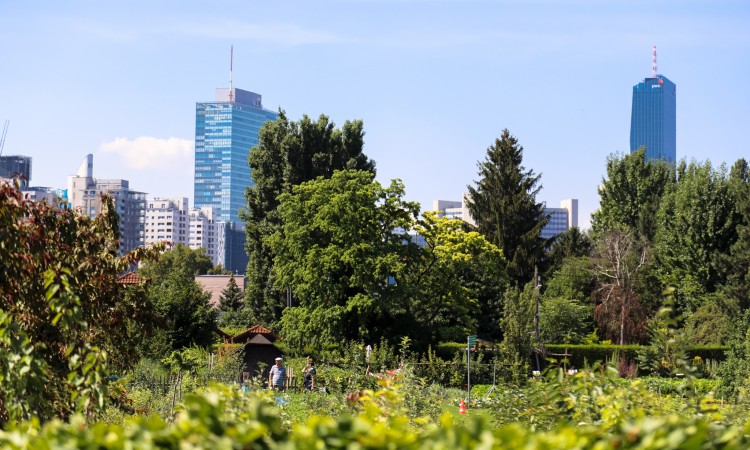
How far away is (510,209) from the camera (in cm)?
5991

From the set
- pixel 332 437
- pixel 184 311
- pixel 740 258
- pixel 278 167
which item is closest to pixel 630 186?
pixel 740 258

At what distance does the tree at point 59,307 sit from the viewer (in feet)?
20.6

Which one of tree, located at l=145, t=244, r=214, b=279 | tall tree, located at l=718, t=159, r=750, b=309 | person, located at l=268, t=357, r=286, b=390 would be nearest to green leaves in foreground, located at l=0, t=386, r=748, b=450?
person, located at l=268, t=357, r=286, b=390

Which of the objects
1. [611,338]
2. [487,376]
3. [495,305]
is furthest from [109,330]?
[611,338]

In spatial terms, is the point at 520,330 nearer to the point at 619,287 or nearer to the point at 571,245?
the point at 619,287

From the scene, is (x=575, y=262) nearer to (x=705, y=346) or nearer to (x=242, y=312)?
(x=705, y=346)

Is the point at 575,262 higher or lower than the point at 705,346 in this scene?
higher

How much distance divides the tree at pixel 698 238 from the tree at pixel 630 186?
383 inches

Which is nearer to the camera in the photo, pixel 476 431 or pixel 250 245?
pixel 476 431

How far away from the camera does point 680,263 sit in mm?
54000

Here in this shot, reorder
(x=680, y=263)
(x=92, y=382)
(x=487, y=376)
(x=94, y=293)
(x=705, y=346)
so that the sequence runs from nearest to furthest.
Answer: (x=92, y=382) < (x=94, y=293) < (x=487, y=376) < (x=705, y=346) < (x=680, y=263)

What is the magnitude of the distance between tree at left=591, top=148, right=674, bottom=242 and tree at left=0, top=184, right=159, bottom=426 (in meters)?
57.6

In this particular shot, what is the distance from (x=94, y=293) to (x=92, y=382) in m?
2.72

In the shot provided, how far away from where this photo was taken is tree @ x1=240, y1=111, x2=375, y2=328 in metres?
50.0
